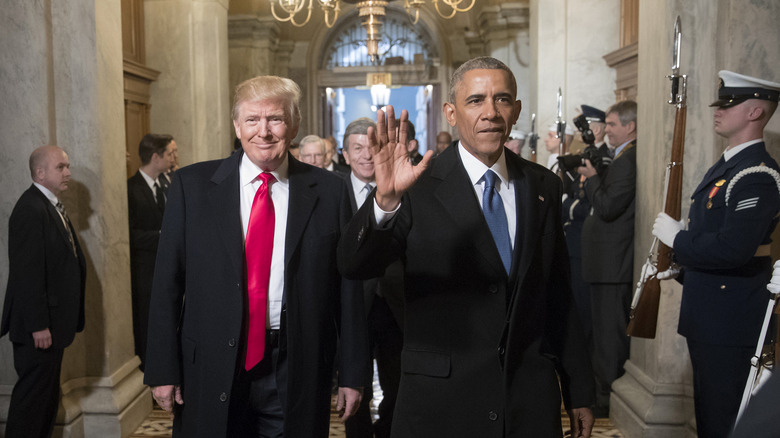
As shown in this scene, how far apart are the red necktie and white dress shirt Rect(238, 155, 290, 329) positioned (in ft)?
0.07

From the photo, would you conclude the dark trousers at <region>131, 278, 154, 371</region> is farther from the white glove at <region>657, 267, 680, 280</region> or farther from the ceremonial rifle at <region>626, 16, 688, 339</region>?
the white glove at <region>657, 267, 680, 280</region>

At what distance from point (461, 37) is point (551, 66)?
23.7 feet

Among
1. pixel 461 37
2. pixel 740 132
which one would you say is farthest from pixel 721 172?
pixel 461 37

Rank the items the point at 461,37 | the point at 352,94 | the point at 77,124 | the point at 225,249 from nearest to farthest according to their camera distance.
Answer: the point at 225,249 → the point at 77,124 → the point at 461,37 → the point at 352,94

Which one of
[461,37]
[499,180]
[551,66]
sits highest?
[461,37]

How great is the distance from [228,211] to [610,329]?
3.65m

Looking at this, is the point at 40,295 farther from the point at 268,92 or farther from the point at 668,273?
the point at 668,273

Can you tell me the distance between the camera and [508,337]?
2.29 metres

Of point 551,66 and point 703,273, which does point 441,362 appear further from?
point 551,66

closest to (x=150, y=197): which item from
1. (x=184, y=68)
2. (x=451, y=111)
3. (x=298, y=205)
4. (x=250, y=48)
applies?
(x=184, y=68)

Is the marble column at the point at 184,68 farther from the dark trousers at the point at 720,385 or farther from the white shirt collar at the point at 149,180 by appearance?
the dark trousers at the point at 720,385

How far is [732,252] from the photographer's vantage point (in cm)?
315

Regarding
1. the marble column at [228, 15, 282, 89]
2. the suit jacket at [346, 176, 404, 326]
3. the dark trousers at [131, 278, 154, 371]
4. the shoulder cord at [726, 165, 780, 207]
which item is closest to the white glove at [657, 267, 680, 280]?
the shoulder cord at [726, 165, 780, 207]

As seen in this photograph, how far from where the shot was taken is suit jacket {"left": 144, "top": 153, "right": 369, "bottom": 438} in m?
2.71
